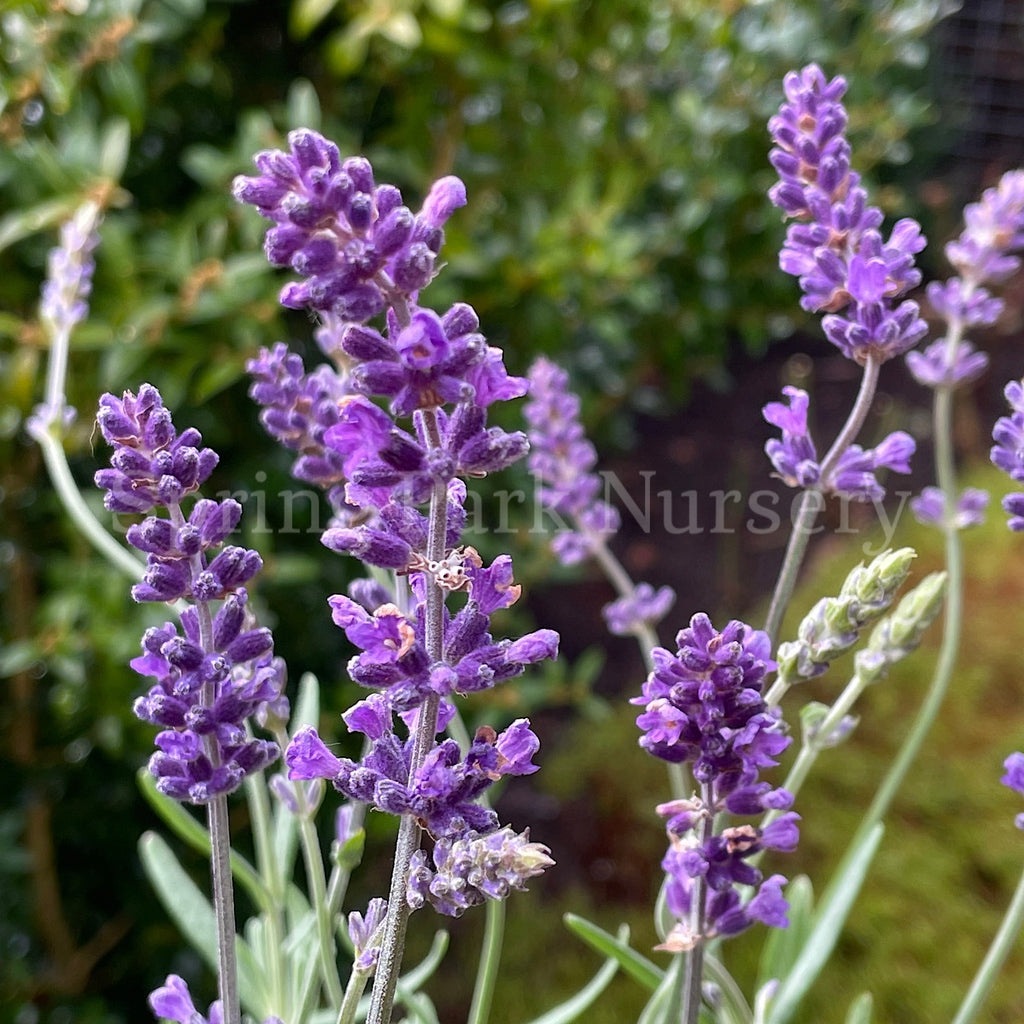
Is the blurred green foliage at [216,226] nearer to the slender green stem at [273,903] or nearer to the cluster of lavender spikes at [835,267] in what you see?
the slender green stem at [273,903]

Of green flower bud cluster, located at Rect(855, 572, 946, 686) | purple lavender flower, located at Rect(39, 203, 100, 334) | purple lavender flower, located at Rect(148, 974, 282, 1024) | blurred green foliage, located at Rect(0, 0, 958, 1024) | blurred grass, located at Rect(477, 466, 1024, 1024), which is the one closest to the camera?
purple lavender flower, located at Rect(148, 974, 282, 1024)

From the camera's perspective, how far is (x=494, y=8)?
1.56 meters

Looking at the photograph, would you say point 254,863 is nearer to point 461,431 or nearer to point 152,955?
point 152,955

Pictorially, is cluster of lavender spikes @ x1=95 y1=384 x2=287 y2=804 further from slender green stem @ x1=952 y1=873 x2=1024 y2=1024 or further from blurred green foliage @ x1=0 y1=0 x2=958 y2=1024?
blurred green foliage @ x1=0 y1=0 x2=958 y2=1024

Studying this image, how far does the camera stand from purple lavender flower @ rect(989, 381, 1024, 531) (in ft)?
1.88

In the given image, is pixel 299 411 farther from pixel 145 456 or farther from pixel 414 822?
pixel 414 822

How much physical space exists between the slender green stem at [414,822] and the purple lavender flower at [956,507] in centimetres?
65

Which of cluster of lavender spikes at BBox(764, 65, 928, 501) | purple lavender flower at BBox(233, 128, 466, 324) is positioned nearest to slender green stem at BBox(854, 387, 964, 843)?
cluster of lavender spikes at BBox(764, 65, 928, 501)

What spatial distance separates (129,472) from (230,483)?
995 millimetres

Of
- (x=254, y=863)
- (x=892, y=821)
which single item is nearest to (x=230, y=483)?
(x=254, y=863)

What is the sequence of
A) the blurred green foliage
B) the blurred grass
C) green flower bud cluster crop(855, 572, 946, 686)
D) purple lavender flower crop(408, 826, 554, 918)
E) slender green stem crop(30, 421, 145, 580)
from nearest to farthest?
purple lavender flower crop(408, 826, 554, 918), green flower bud cluster crop(855, 572, 946, 686), slender green stem crop(30, 421, 145, 580), the blurred green foliage, the blurred grass

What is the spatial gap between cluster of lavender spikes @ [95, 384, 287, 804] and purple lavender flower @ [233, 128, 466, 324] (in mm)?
98

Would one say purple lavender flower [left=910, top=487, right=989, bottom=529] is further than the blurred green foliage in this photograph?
No

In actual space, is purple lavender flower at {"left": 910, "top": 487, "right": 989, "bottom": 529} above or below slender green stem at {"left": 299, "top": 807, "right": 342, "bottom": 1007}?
above
